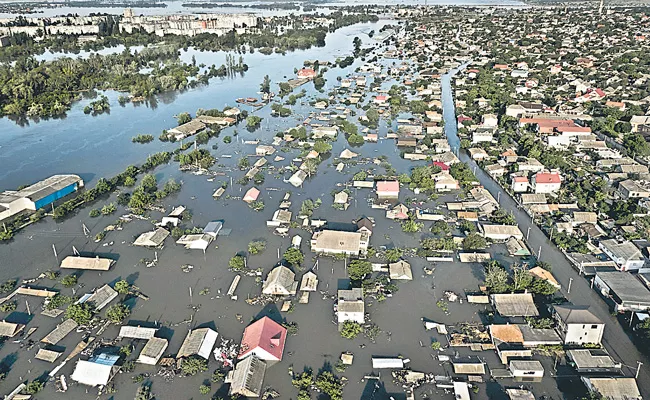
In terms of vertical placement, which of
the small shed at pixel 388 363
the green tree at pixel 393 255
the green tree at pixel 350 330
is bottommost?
the small shed at pixel 388 363

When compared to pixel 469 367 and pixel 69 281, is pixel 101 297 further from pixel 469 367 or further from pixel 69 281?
pixel 469 367

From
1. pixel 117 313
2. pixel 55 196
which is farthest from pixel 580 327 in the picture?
pixel 55 196

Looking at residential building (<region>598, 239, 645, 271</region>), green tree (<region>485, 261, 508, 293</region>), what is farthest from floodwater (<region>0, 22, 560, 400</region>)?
residential building (<region>598, 239, 645, 271</region>)

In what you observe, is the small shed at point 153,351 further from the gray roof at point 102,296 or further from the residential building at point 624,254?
the residential building at point 624,254

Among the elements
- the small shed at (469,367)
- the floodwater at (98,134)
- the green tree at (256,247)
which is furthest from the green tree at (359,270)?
the floodwater at (98,134)

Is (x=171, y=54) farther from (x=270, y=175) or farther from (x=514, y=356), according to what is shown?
(x=514, y=356)

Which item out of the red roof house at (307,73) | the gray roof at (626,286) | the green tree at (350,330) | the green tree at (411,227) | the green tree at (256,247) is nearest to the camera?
the green tree at (350,330)
